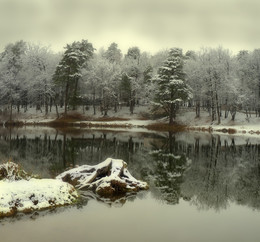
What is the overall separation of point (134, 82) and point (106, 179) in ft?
195

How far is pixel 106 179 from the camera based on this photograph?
1529cm

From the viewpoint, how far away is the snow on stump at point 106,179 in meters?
14.9

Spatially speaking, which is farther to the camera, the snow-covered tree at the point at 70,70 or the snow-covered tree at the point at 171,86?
the snow-covered tree at the point at 70,70

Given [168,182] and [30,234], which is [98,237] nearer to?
[30,234]

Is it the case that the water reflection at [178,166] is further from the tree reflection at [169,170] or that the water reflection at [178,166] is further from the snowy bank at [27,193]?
the snowy bank at [27,193]

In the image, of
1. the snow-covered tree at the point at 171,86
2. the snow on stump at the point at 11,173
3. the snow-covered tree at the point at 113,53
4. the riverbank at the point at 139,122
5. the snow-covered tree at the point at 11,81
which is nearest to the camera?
the snow on stump at the point at 11,173

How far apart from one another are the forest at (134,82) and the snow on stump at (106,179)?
4233 cm

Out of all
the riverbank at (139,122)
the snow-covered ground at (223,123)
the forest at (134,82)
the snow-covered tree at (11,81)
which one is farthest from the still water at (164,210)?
the snow-covered tree at (11,81)

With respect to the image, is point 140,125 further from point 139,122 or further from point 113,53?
point 113,53

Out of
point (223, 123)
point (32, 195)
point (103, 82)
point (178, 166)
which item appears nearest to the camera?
point (32, 195)

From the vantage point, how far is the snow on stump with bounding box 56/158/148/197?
14.9m

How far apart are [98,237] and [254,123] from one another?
53.9m

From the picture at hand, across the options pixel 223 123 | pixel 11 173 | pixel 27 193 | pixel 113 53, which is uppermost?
pixel 113 53

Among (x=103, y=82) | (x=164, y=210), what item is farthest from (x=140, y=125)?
(x=164, y=210)
